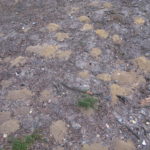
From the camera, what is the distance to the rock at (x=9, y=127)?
10.5 ft

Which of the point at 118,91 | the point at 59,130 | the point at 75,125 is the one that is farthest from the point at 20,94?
the point at 118,91

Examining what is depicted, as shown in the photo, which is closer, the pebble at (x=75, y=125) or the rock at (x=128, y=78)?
the pebble at (x=75, y=125)

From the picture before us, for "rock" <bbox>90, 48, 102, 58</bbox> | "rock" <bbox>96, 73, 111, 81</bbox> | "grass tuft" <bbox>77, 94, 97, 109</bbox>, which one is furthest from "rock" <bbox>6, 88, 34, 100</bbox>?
"rock" <bbox>90, 48, 102, 58</bbox>

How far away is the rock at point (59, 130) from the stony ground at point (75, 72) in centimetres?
1

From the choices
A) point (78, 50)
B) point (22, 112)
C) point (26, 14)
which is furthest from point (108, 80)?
point (26, 14)

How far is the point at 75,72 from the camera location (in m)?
4.01

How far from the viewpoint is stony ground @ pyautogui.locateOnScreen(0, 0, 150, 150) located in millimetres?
3180

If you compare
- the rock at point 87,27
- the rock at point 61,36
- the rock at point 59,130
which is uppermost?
the rock at point 87,27

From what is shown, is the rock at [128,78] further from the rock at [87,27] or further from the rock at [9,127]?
the rock at [9,127]

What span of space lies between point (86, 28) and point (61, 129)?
2.47 m

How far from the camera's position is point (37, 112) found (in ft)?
11.2

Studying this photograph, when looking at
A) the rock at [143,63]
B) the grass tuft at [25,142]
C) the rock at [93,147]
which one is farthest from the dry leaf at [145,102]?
the grass tuft at [25,142]

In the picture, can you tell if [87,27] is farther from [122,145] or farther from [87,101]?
[122,145]

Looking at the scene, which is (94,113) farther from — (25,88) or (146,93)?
(25,88)
